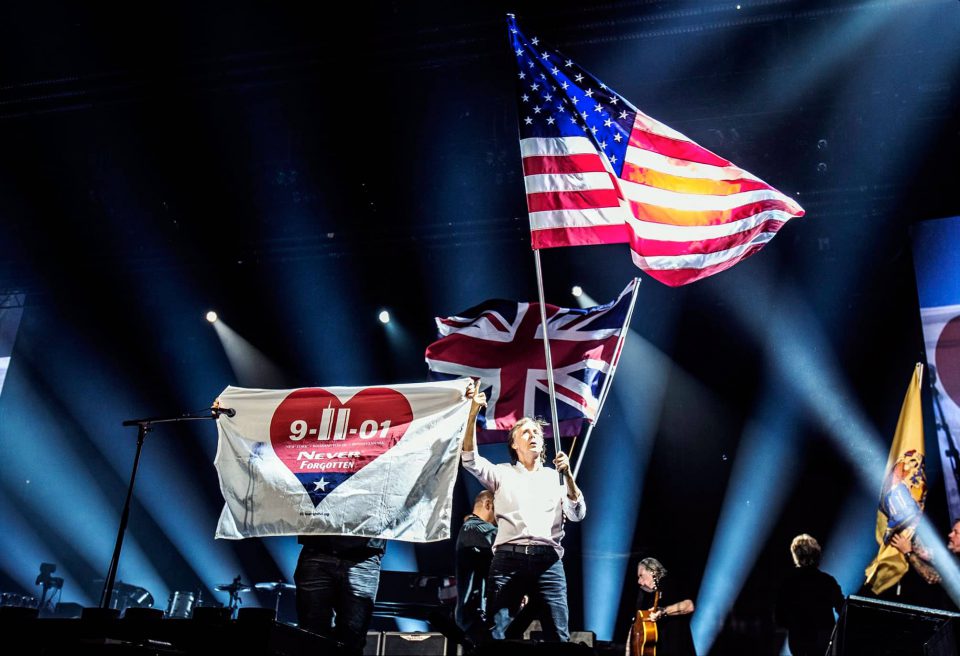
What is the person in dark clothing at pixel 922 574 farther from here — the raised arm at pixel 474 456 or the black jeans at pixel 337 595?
the black jeans at pixel 337 595

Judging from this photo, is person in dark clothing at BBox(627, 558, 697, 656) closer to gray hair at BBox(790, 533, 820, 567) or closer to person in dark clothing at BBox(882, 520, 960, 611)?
gray hair at BBox(790, 533, 820, 567)

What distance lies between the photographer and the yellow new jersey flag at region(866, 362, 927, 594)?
→ 804cm

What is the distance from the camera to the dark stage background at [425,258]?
955 centimetres

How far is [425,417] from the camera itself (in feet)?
20.0

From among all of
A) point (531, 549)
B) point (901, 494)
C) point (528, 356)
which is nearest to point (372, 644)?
point (528, 356)

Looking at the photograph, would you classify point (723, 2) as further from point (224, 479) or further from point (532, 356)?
point (224, 479)

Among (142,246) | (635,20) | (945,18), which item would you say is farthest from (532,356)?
(142,246)

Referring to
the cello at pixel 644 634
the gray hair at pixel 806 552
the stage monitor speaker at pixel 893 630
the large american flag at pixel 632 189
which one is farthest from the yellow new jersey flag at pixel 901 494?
the stage monitor speaker at pixel 893 630

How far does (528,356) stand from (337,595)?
11.4ft

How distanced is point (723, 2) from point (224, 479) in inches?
275

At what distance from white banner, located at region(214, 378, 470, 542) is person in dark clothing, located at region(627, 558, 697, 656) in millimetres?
2359

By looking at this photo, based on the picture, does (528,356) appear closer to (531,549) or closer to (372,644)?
(531,549)

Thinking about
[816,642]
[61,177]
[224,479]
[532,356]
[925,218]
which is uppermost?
[61,177]

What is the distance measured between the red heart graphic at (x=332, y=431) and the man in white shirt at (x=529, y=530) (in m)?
0.77
